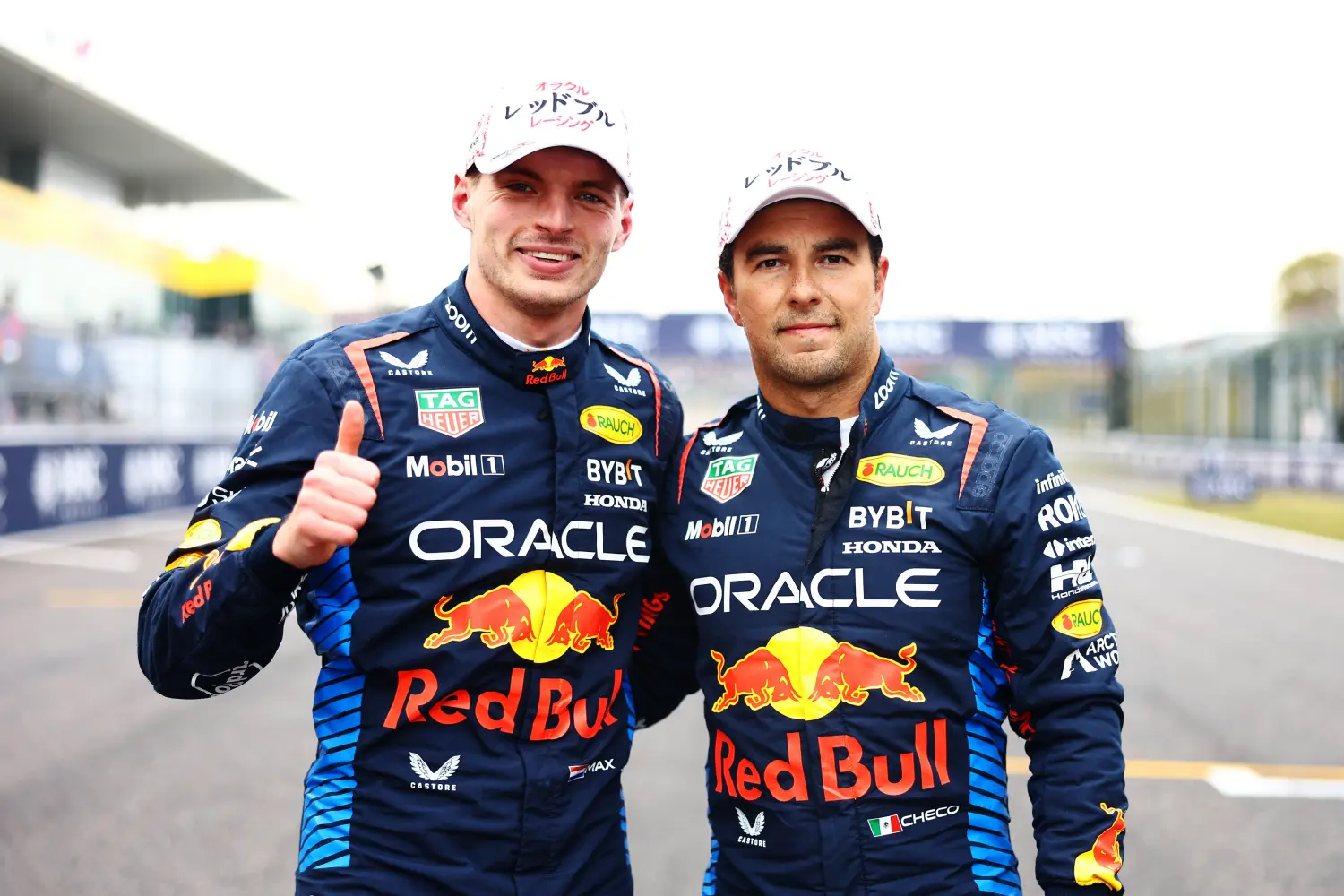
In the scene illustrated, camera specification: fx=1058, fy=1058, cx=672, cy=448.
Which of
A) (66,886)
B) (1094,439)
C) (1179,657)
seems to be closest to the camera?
(66,886)

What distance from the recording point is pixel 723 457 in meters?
2.30

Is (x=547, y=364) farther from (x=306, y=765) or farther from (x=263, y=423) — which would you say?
(x=306, y=765)

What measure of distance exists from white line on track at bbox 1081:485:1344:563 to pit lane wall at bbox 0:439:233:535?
504 inches

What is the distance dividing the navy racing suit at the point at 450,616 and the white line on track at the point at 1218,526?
495 inches

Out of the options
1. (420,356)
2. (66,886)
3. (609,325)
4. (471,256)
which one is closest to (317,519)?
(420,356)

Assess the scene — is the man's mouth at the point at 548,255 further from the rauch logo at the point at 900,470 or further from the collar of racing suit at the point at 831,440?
the rauch logo at the point at 900,470

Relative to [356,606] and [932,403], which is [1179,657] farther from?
[356,606]

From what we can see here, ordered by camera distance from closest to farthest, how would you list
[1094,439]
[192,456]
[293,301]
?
[192,456], [293,301], [1094,439]

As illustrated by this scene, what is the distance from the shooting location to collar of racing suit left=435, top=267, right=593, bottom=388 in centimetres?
218

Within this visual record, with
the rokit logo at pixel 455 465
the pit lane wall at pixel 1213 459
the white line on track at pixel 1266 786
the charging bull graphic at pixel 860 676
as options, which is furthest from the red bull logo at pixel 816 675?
the pit lane wall at pixel 1213 459

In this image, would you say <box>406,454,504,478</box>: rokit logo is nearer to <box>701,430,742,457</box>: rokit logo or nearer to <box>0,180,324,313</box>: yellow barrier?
<box>701,430,742,457</box>: rokit logo

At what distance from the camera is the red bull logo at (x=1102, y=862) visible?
5.98ft

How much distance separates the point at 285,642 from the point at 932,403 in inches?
268

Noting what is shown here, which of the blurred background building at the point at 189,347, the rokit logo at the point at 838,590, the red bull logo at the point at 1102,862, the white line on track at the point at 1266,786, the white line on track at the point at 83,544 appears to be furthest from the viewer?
the blurred background building at the point at 189,347
